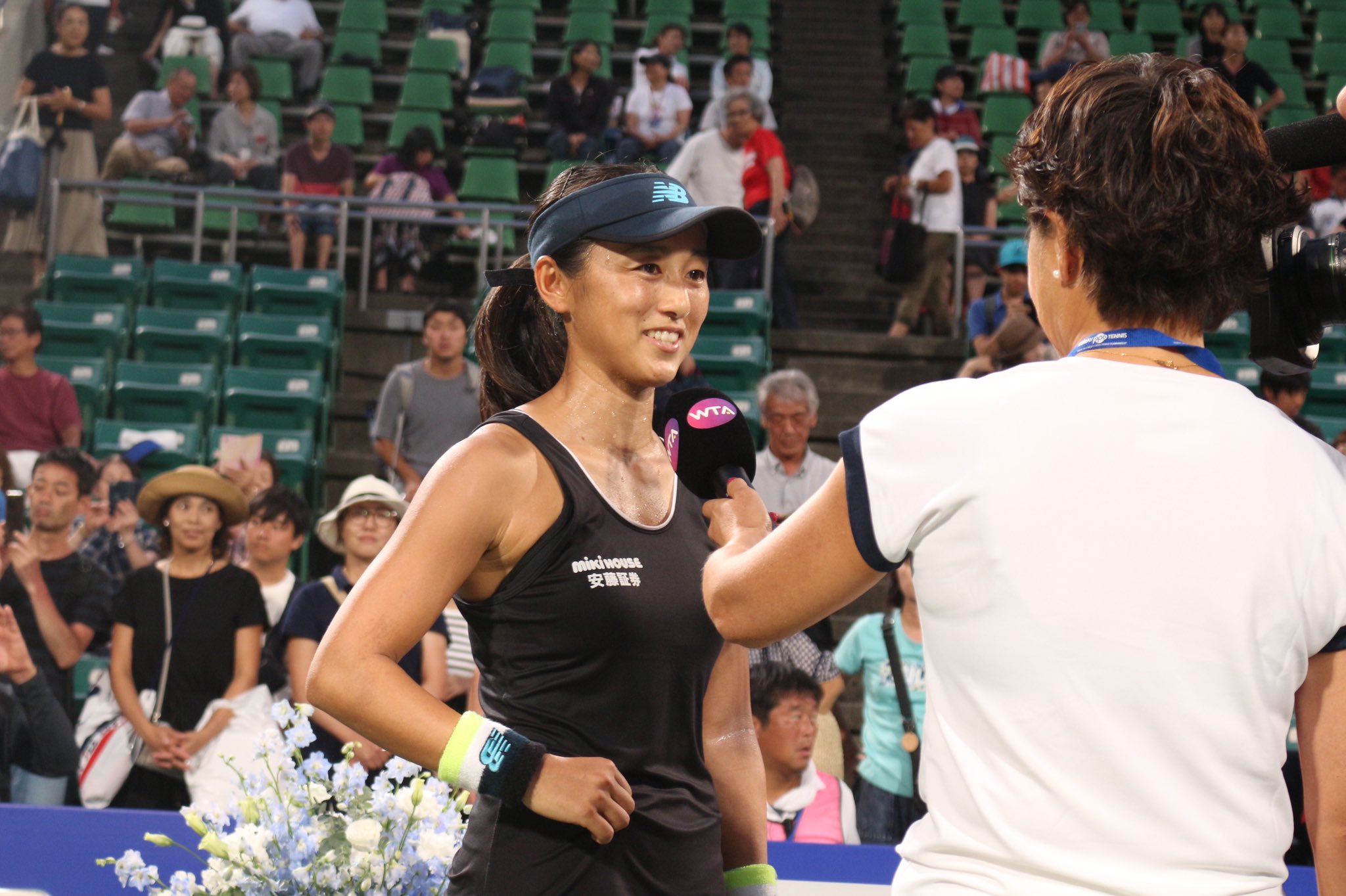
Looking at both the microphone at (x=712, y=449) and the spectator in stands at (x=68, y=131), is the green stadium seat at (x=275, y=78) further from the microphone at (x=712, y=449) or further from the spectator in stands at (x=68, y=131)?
the microphone at (x=712, y=449)

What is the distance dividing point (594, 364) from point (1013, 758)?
0.90 meters

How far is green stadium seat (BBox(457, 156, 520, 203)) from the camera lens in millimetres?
9594

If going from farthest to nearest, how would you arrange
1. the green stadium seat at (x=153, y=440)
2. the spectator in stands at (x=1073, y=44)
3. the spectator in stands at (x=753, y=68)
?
the spectator in stands at (x=1073, y=44)
the spectator in stands at (x=753, y=68)
the green stadium seat at (x=153, y=440)

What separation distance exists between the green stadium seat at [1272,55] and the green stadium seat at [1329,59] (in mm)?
170

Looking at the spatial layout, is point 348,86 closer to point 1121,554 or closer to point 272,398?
point 272,398

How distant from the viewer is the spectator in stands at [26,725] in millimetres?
4535

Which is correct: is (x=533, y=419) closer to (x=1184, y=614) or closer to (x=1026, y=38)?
(x=1184, y=614)

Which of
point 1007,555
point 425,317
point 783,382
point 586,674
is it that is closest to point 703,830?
point 586,674

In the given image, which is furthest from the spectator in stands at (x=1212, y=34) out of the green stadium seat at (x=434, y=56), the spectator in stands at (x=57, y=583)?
the spectator in stands at (x=57, y=583)

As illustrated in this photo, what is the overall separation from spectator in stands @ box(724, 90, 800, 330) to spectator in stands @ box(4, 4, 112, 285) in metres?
3.85

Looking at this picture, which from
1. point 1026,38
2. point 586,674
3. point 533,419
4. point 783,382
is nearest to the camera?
point 586,674

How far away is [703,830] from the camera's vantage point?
1804 mm

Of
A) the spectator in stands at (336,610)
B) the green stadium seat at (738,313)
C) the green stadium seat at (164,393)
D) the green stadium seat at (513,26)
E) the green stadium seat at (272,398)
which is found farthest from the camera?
the green stadium seat at (513,26)

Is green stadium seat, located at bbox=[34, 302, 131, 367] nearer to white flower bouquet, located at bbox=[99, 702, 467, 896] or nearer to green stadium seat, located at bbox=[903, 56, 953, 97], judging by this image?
white flower bouquet, located at bbox=[99, 702, 467, 896]
